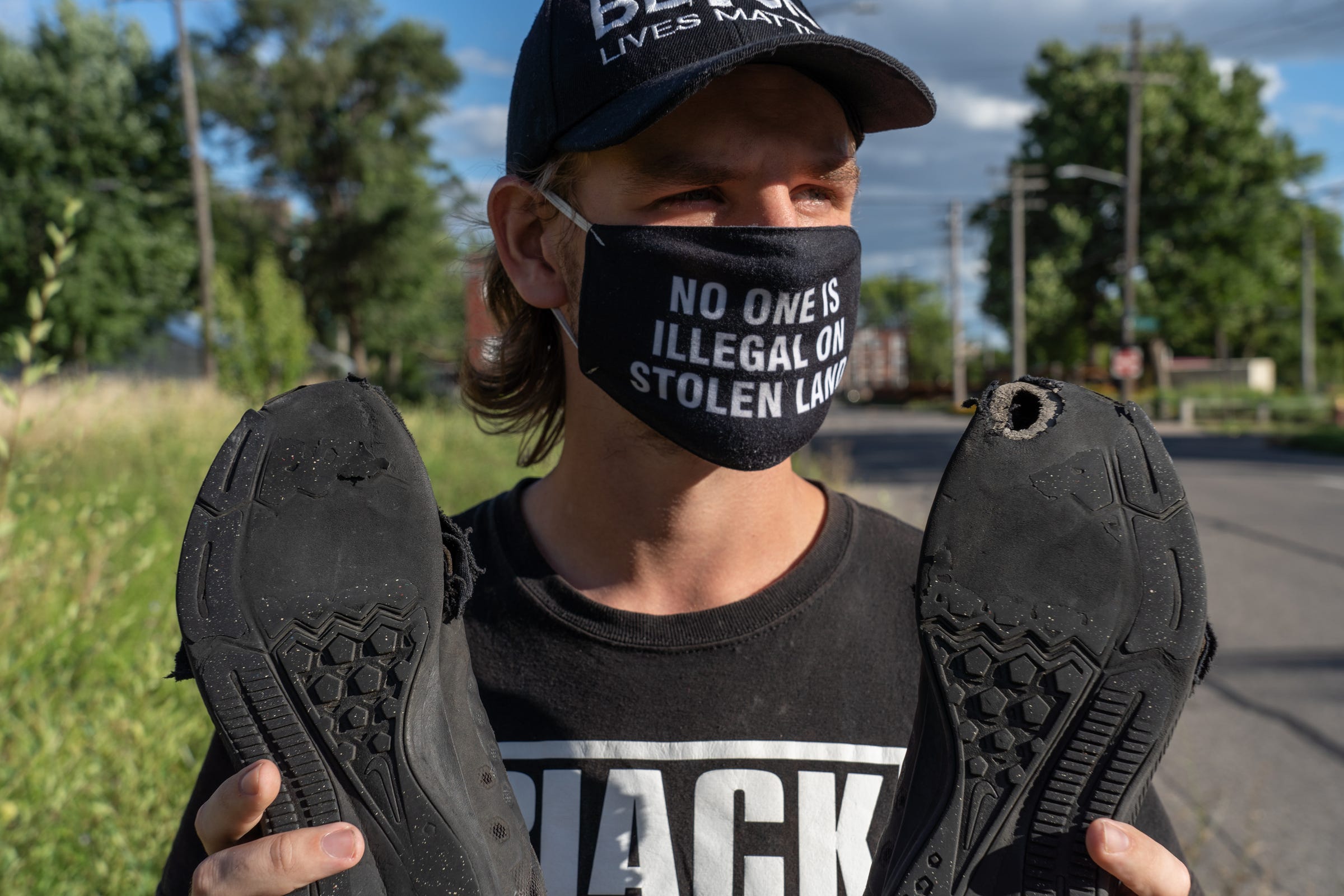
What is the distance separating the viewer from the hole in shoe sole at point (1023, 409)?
1332mm

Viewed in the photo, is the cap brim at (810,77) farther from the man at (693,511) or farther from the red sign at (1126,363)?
the red sign at (1126,363)

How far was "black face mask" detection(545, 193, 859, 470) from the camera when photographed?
1.52 metres

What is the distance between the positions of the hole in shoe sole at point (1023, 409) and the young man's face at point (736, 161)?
0.44 m

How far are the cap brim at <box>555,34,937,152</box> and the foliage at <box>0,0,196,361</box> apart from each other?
29.2 m

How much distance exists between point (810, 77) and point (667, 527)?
77cm

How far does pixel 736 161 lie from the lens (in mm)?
1477

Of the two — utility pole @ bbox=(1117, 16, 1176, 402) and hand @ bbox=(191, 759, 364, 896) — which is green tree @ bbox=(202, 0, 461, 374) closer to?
utility pole @ bbox=(1117, 16, 1176, 402)

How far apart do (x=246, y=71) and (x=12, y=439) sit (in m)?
33.9

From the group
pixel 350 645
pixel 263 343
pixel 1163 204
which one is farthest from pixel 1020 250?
pixel 350 645

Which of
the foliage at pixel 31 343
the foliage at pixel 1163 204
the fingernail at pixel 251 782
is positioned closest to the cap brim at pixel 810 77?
the fingernail at pixel 251 782

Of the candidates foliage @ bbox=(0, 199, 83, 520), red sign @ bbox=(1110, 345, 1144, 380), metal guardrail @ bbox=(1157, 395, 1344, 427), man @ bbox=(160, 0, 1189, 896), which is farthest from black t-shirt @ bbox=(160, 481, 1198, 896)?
metal guardrail @ bbox=(1157, 395, 1344, 427)

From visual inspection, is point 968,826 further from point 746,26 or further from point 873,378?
point 873,378

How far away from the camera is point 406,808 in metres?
1.18

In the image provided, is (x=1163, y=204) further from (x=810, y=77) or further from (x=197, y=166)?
(x=810, y=77)
